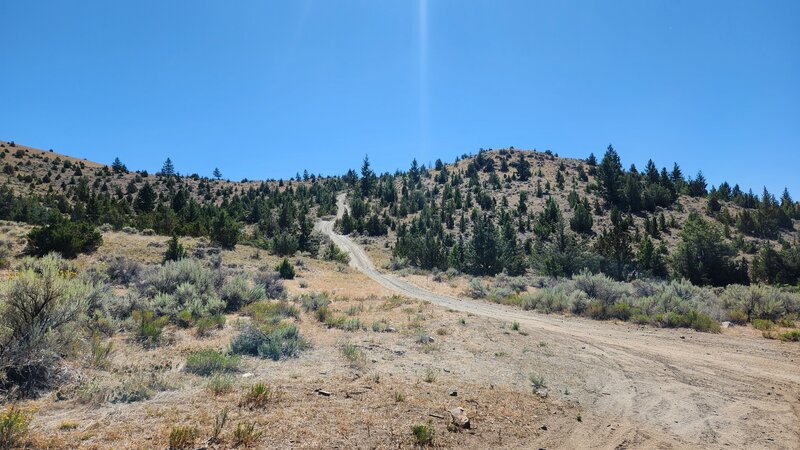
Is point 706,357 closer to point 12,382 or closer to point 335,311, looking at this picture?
point 335,311

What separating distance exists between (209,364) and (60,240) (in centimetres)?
2012

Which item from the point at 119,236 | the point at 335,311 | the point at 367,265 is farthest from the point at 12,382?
the point at 367,265

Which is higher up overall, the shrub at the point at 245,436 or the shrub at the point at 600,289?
the shrub at the point at 600,289

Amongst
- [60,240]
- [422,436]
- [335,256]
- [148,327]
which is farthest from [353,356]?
[335,256]

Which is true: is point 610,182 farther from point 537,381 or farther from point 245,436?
point 245,436

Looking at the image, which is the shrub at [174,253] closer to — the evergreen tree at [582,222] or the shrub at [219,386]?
the shrub at [219,386]

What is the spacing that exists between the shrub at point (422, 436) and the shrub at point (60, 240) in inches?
944

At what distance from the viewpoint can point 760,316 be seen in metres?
14.7

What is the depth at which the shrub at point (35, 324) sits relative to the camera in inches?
234

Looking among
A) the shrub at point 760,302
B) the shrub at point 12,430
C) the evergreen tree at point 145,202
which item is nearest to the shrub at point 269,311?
the shrub at point 12,430

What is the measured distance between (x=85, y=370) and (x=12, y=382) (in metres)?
1.12

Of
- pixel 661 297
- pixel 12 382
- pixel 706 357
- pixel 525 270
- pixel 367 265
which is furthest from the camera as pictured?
pixel 367 265

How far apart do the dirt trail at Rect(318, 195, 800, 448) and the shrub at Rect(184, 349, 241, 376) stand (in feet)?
19.7

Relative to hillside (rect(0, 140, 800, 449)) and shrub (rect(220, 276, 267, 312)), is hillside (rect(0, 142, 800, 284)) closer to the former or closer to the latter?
hillside (rect(0, 140, 800, 449))
